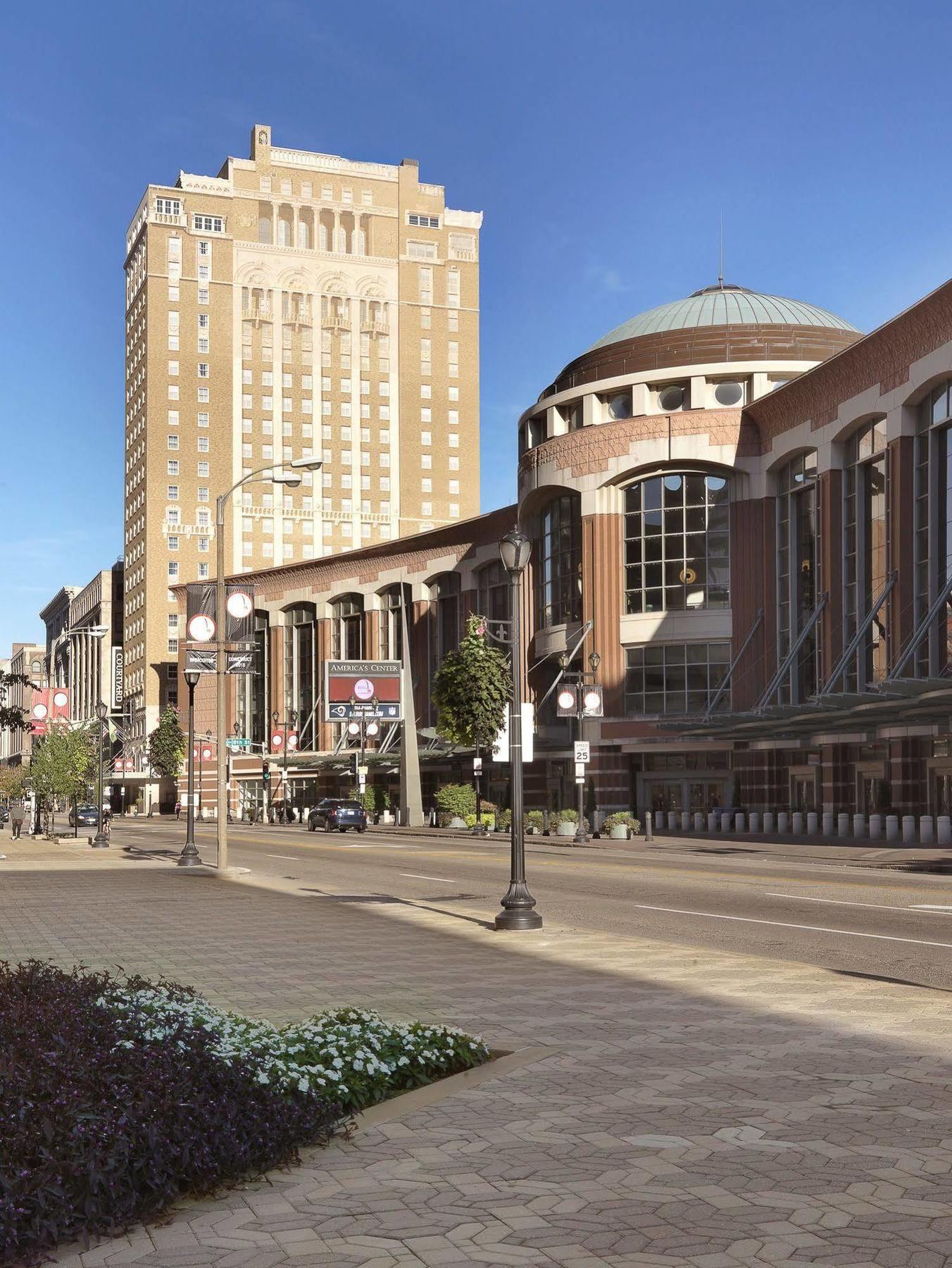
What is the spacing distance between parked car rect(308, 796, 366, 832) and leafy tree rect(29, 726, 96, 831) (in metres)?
13.3

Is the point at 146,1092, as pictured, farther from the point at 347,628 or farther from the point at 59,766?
the point at 347,628

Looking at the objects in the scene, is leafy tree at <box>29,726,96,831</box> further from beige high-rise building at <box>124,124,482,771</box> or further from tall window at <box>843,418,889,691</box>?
beige high-rise building at <box>124,124,482,771</box>

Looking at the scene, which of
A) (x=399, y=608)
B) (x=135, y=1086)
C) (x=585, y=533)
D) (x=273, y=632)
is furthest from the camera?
(x=273, y=632)

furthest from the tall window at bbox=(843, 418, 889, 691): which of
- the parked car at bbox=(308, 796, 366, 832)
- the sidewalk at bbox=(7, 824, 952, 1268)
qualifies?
the sidewalk at bbox=(7, 824, 952, 1268)

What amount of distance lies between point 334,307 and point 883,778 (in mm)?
109496

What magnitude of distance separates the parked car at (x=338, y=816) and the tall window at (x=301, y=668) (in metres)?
40.4

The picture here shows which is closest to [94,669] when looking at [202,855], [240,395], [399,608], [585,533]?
[240,395]

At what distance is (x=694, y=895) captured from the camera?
24.6 m

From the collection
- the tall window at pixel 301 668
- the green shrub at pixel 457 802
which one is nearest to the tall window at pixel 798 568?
the green shrub at pixel 457 802

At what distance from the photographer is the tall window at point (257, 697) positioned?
122000 mm

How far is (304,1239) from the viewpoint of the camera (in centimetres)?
572

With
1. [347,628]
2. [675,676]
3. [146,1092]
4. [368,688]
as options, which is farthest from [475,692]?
[146,1092]

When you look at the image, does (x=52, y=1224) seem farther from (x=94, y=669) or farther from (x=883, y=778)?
(x=94, y=669)

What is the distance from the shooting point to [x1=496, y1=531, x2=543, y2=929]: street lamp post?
60.1 feet
